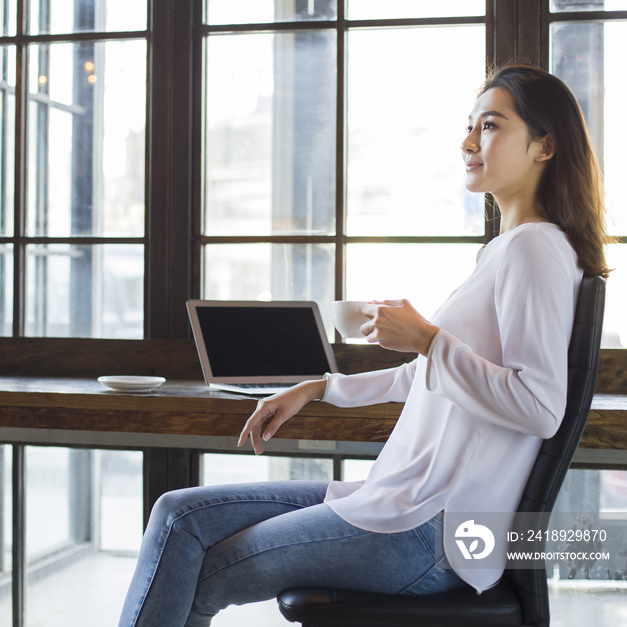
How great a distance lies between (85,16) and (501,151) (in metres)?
1.69

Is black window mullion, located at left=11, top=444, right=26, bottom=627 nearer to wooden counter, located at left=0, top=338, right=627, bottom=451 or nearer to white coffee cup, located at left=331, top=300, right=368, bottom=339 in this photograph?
wooden counter, located at left=0, top=338, right=627, bottom=451

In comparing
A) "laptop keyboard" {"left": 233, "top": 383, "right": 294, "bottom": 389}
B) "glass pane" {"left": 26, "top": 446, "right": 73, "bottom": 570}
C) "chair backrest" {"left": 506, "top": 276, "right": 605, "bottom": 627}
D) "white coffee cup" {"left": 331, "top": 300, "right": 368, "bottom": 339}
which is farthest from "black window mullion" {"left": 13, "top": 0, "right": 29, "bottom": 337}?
"chair backrest" {"left": 506, "top": 276, "right": 605, "bottom": 627}

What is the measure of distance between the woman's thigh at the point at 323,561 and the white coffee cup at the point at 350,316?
1.10 feet

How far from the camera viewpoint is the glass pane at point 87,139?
2.12m

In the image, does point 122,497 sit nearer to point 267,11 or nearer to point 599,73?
point 267,11

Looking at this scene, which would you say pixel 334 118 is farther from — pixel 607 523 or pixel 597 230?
pixel 607 523

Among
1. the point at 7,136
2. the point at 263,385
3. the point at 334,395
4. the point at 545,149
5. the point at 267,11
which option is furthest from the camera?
the point at 7,136

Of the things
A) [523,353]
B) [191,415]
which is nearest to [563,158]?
[523,353]

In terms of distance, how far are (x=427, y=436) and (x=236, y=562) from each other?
1.24ft

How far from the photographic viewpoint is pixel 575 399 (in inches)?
34.3

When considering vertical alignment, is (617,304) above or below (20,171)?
below

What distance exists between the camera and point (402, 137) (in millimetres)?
2029

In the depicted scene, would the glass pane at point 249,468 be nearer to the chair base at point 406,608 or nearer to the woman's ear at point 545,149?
the chair base at point 406,608

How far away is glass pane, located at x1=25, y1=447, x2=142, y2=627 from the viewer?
214 cm
